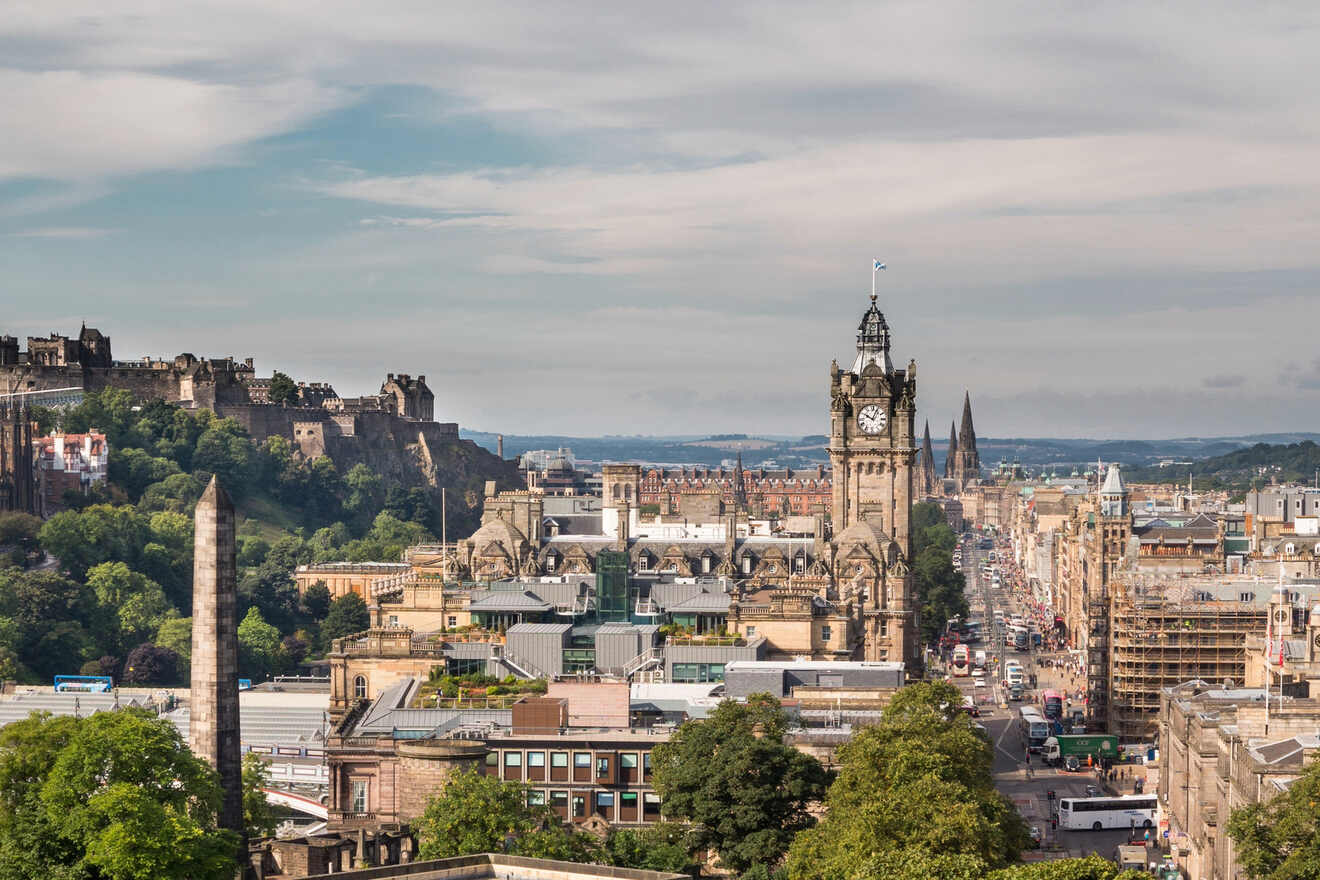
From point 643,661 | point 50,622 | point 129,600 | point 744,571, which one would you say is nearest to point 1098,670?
point 744,571

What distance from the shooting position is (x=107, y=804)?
68.2 meters

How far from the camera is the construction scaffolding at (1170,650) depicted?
13438cm

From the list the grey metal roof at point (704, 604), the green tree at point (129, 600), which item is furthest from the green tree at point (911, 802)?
the green tree at point (129, 600)

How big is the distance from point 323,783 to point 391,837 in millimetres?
32126

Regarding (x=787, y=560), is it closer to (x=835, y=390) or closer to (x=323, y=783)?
(x=835, y=390)

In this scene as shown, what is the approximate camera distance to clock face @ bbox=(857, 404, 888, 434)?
15038 centimetres

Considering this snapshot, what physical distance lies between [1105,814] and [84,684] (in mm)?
77831

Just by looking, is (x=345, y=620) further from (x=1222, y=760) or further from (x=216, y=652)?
(x=1222, y=760)

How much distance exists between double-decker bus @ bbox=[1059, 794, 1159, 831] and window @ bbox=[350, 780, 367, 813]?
114 ft

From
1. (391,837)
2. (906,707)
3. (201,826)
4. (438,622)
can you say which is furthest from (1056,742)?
(201,826)

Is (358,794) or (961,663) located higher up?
(358,794)

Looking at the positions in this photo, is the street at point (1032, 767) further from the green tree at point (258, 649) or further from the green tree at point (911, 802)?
the green tree at point (258, 649)

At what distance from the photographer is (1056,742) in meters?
129

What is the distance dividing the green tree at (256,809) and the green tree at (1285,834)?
115ft
